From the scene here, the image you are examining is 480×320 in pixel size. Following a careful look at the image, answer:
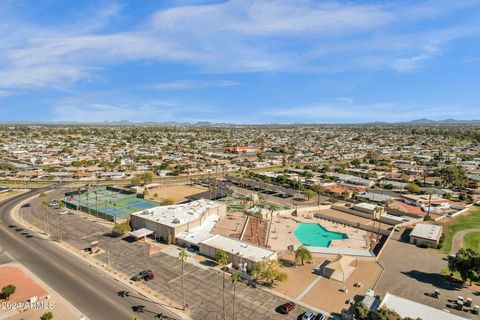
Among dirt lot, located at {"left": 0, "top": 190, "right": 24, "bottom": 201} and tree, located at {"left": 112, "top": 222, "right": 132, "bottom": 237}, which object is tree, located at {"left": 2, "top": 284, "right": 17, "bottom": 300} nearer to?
tree, located at {"left": 112, "top": 222, "right": 132, "bottom": 237}

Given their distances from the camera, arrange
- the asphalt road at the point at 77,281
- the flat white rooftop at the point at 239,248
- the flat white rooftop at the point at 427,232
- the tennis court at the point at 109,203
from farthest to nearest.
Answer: the tennis court at the point at 109,203 → the flat white rooftop at the point at 427,232 → the flat white rooftop at the point at 239,248 → the asphalt road at the point at 77,281

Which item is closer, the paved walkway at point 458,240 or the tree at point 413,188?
the paved walkway at point 458,240

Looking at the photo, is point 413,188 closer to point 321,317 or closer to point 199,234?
point 199,234

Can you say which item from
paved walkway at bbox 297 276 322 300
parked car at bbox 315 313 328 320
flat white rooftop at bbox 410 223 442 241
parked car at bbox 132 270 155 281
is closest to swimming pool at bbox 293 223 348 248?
flat white rooftop at bbox 410 223 442 241

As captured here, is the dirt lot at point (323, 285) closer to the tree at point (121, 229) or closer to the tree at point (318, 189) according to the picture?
the tree at point (121, 229)

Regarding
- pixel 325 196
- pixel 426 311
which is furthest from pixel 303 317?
pixel 325 196

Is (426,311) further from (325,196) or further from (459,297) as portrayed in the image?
(325,196)

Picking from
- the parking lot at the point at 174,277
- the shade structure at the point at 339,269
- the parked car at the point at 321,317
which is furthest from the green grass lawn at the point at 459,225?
the parking lot at the point at 174,277
